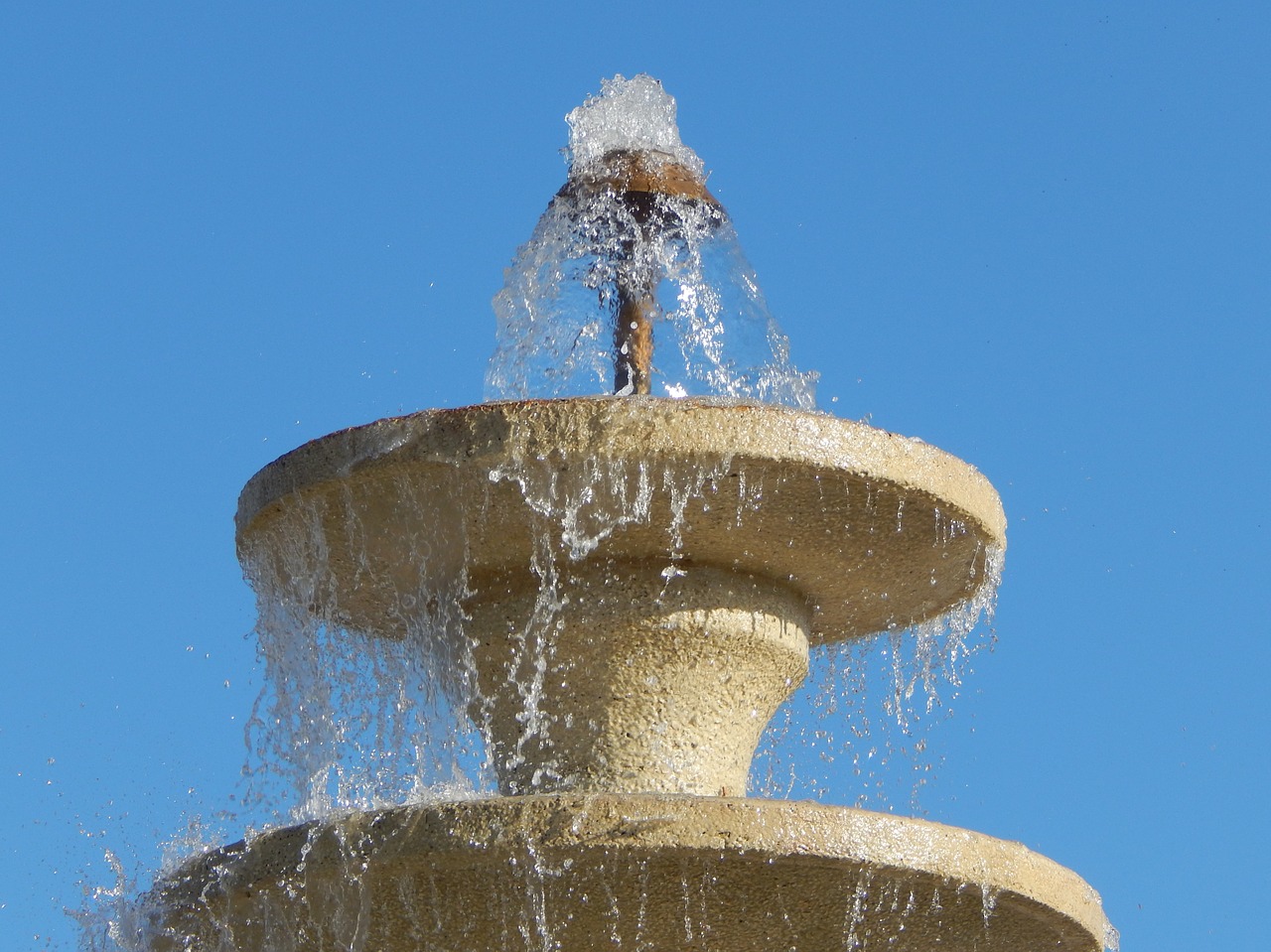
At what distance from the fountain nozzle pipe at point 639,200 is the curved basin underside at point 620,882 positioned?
215cm

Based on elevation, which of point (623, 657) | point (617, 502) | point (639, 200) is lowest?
point (623, 657)

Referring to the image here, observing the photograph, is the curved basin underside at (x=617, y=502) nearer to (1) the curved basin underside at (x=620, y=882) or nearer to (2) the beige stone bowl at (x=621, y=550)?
(2) the beige stone bowl at (x=621, y=550)

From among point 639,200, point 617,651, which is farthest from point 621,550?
point 639,200

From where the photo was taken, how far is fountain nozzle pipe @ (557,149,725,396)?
678 centimetres

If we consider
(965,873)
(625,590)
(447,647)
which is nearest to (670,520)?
(625,590)

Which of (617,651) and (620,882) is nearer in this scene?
(620,882)

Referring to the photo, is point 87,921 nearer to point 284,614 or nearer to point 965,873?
point 284,614

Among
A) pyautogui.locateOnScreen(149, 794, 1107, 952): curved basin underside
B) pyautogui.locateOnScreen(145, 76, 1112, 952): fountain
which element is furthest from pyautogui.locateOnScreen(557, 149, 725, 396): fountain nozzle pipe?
pyautogui.locateOnScreen(149, 794, 1107, 952): curved basin underside

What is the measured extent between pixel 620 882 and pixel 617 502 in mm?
1087

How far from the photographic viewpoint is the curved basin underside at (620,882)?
4.91m

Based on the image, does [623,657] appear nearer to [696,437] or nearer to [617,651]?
[617,651]

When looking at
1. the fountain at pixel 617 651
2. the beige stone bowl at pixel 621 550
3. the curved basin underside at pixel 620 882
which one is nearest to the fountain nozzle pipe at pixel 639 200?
the fountain at pixel 617 651

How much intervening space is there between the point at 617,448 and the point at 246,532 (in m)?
1.31

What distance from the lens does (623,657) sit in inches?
231
